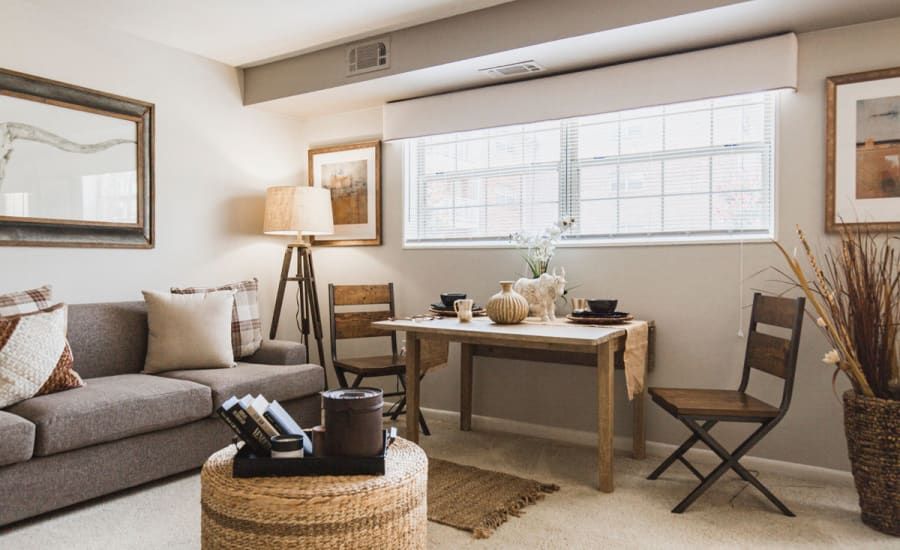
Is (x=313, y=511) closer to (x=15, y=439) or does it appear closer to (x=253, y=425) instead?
(x=253, y=425)

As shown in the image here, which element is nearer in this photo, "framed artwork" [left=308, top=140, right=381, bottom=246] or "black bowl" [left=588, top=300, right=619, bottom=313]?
"black bowl" [left=588, top=300, right=619, bottom=313]

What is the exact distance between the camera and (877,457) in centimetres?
235

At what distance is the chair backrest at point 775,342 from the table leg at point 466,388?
158 cm

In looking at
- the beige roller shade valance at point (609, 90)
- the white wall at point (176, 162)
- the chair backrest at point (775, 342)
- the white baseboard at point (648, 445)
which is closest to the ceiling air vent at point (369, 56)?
the beige roller shade valance at point (609, 90)

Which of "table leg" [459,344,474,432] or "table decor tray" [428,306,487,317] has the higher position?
"table decor tray" [428,306,487,317]

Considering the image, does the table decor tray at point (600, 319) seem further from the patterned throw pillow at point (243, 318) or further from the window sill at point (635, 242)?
the patterned throw pillow at point (243, 318)

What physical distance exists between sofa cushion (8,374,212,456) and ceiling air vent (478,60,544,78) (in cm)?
235

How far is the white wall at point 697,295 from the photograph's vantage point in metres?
2.99

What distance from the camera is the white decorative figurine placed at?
335cm

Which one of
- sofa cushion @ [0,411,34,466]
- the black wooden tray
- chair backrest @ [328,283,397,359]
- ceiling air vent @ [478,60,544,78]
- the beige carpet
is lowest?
the beige carpet

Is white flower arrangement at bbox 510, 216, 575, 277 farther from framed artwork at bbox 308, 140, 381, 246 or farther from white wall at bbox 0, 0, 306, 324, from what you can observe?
white wall at bbox 0, 0, 306, 324

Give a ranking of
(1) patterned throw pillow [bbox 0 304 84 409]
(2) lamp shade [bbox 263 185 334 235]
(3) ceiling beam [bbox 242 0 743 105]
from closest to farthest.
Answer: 1. (1) patterned throw pillow [bbox 0 304 84 409]
2. (3) ceiling beam [bbox 242 0 743 105]
3. (2) lamp shade [bbox 263 185 334 235]

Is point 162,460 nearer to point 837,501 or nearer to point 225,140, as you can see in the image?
point 225,140

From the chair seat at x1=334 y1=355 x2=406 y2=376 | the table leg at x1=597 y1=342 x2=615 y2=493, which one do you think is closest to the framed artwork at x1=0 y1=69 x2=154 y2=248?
the chair seat at x1=334 y1=355 x2=406 y2=376
